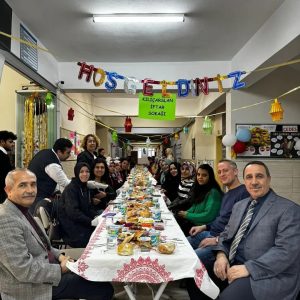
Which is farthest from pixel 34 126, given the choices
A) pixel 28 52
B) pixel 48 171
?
pixel 48 171

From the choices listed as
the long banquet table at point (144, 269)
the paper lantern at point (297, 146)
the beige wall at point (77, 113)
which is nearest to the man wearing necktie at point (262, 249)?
the long banquet table at point (144, 269)

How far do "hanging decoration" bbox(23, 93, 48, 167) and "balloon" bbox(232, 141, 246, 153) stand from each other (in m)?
3.12

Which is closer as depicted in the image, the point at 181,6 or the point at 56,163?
the point at 181,6

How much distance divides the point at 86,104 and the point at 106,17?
492 cm

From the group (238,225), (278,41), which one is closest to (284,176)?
(278,41)

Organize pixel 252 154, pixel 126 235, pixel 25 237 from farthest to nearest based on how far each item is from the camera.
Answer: pixel 252 154 < pixel 126 235 < pixel 25 237

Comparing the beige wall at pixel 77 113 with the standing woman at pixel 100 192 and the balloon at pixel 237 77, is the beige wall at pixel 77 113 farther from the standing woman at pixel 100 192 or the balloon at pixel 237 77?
the balloon at pixel 237 77

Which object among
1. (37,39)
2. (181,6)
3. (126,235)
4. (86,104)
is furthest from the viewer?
(86,104)

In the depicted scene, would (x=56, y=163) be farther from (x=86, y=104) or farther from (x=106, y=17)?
(x=86, y=104)

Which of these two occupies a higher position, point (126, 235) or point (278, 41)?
point (278, 41)

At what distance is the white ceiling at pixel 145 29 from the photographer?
12.0ft

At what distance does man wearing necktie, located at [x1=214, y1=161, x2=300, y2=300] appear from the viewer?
1985 millimetres

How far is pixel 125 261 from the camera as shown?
1.98 m

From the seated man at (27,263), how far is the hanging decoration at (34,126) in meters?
3.35
